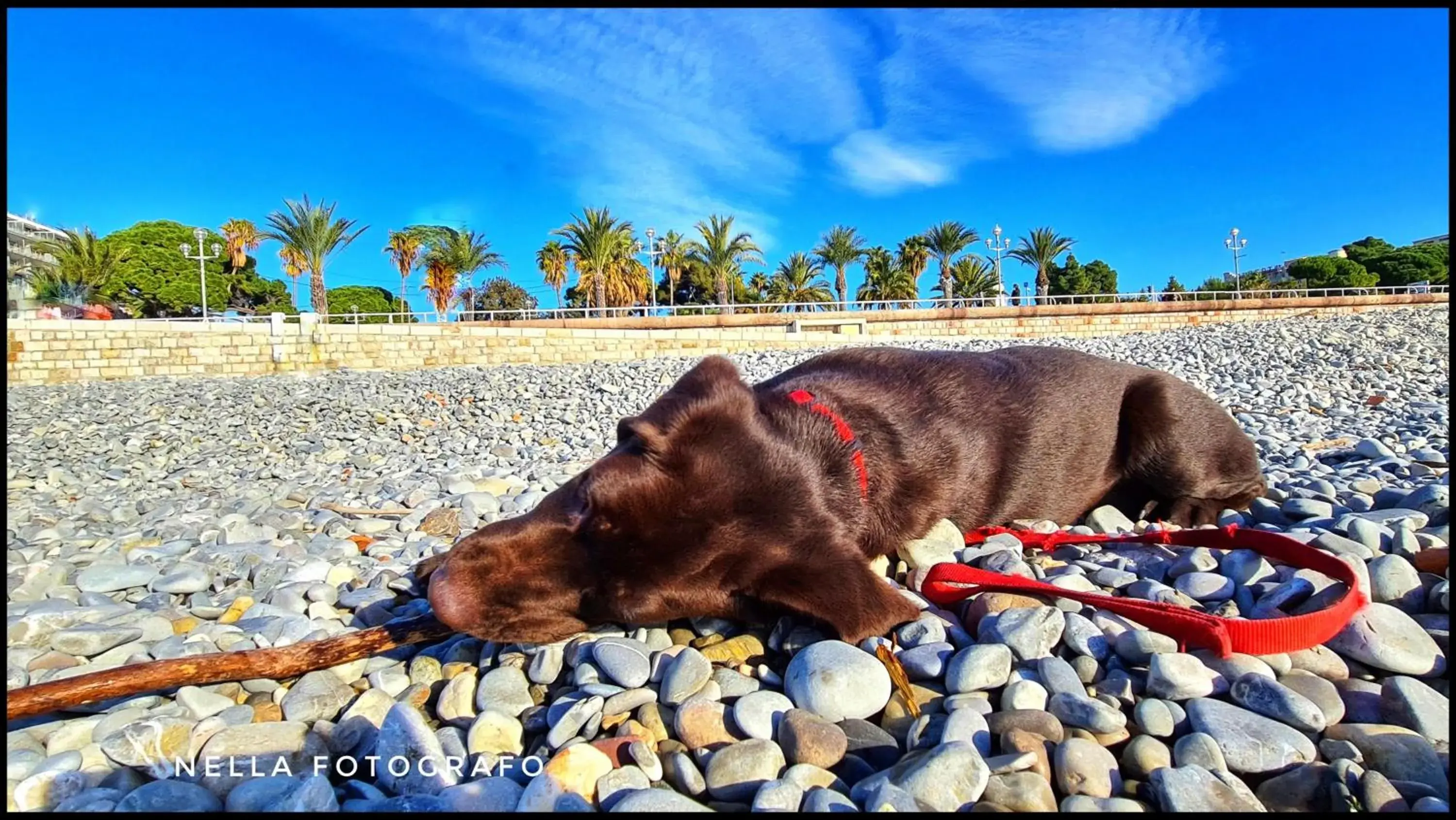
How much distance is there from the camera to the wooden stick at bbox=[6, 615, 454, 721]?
183 centimetres

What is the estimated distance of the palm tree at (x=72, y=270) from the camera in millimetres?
42844

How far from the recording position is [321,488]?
5742 millimetres

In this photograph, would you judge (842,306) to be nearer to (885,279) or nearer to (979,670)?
(885,279)

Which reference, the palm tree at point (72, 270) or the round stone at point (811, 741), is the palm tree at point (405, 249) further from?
the round stone at point (811, 741)

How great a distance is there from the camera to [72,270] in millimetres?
44812

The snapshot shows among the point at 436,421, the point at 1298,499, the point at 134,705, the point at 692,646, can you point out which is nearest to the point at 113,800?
the point at 134,705

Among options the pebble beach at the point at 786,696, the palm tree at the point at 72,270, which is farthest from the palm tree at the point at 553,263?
the pebble beach at the point at 786,696

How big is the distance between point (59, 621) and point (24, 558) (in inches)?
68.5

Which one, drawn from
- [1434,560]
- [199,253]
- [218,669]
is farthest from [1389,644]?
[199,253]

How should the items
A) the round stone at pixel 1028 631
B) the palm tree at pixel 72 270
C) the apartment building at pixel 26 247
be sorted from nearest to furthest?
the round stone at pixel 1028 631 → the apartment building at pixel 26 247 → the palm tree at pixel 72 270

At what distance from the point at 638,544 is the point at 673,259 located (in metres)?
51.8

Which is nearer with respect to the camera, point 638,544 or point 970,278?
point 638,544

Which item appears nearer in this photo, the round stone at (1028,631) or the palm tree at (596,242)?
the round stone at (1028,631)

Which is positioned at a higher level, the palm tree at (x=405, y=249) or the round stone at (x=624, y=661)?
the palm tree at (x=405, y=249)
